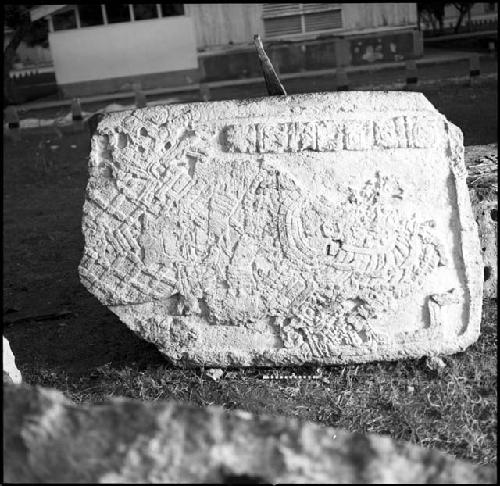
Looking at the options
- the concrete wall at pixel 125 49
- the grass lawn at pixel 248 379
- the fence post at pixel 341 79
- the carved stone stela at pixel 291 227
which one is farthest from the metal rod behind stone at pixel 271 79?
the concrete wall at pixel 125 49

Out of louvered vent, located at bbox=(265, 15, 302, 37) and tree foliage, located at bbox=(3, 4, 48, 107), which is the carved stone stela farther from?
louvered vent, located at bbox=(265, 15, 302, 37)

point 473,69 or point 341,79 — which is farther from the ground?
point 341,79

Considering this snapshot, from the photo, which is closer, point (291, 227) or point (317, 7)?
point (291, 227)

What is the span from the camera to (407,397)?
308 cm

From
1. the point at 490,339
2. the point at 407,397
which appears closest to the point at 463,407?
the point at 407,397

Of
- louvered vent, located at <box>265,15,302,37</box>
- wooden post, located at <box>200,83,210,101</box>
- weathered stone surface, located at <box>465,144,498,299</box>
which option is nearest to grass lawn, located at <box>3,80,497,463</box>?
weathered stone surface, located at <box>465,144,498,299</box>

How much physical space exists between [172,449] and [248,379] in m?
1.98

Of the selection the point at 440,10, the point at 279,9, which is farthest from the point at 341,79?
the point at 440,10

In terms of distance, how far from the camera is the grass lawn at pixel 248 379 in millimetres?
2896

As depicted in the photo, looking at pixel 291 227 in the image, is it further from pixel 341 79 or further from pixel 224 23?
pixel 224 23

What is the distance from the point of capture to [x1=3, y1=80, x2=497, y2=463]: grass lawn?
2.90 metres

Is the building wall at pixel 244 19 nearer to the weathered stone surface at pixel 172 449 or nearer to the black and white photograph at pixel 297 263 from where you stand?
the black and white photograph at pixel 297 263

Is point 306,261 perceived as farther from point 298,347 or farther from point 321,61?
point 321,61

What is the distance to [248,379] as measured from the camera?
11.0 feet
